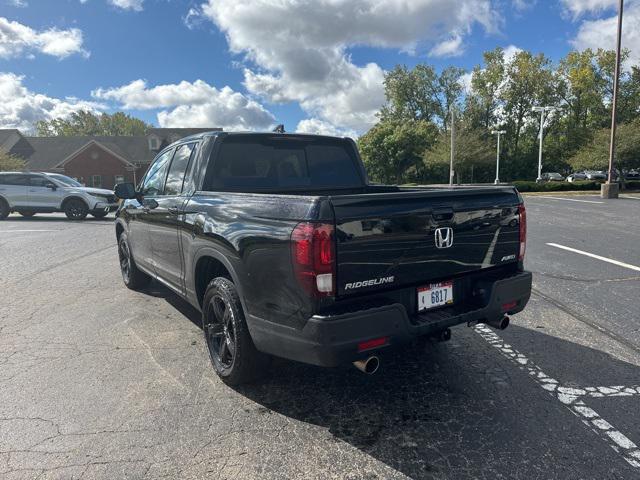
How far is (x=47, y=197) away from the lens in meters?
Result: 15.6

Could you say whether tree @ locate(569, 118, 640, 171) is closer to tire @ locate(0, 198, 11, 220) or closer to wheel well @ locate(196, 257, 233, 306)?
tire @ locate(0, 198, 11, 220)

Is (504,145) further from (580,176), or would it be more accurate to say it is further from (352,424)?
(352,424)

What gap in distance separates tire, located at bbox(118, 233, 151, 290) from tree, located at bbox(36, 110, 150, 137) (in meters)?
93.8

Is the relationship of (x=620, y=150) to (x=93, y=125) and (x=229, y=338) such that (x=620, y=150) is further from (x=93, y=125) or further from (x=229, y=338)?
(x=93, y=125)

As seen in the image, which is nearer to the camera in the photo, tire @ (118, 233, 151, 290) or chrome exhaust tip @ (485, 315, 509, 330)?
chrome exhaust tip @ (485, 315, 509, 330)

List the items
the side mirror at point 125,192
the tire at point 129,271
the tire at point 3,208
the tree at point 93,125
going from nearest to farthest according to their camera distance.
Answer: the side mirror at point 125,192 < the tire at point 129,271 < the tire at point 3,208 < the tree at point 93,125

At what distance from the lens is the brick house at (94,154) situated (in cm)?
4650

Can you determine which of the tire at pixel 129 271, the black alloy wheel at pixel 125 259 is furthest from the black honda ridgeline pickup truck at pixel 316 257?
the black alloy wheel at pixel 125 259

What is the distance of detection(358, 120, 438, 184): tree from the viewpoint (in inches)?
2072

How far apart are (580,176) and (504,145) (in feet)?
34.3

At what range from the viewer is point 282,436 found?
2.62 meters

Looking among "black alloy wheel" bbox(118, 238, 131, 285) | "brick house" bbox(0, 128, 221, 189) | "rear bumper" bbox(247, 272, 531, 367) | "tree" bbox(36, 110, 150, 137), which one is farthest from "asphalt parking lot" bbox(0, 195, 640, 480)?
"tree" bbox(36, 110, 150, 137)

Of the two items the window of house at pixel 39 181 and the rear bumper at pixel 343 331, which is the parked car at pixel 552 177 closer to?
the window of house at pixel 39 181

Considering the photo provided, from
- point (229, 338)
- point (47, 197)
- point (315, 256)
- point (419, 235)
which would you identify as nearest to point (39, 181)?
point (47, 197)
